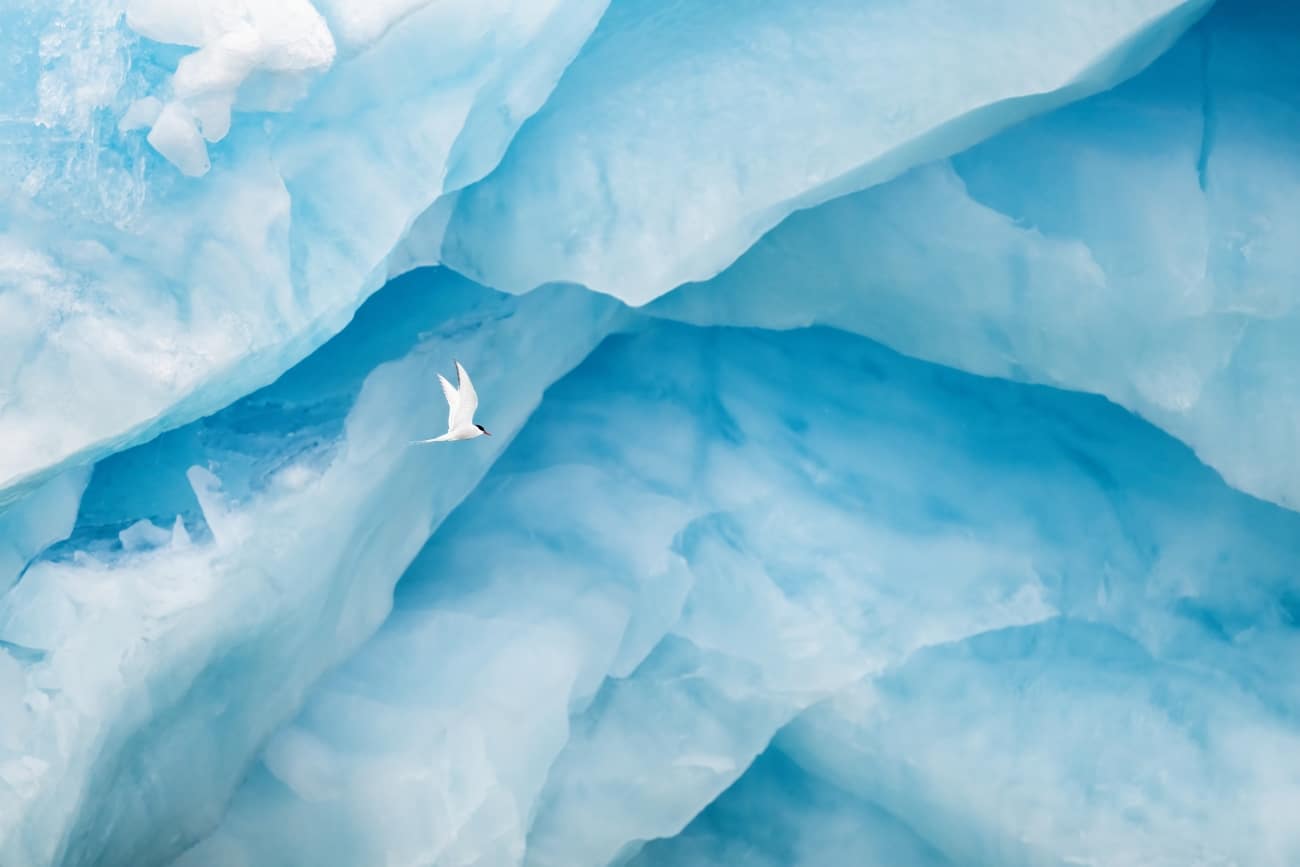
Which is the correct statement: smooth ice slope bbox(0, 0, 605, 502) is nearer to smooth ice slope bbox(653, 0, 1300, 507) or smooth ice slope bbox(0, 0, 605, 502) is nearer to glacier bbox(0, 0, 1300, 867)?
glacier bbox(0, 0, 1300, 867)

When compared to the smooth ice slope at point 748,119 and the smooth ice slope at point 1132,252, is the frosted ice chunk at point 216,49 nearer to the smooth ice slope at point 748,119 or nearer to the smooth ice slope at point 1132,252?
the smooth ice slope at point 748,119

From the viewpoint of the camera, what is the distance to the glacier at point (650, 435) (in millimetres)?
954

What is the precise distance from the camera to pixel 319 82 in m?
0.97

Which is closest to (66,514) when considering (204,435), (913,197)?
(204,435)

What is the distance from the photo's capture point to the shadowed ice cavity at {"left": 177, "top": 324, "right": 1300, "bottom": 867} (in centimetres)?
115

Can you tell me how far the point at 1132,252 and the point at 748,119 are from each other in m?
0.35

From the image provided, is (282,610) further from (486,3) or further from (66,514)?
(486,3)

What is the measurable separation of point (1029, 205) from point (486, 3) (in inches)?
19.9

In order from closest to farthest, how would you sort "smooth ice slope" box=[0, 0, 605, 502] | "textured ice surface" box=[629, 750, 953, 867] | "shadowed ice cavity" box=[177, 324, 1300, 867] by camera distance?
"smooth ice slope" box=[0, 0, 605, 502], "shadowed ice cavity" box=[177, 324, 1300, 867], "textured ice surface" box=[629, 750, 953, 867]

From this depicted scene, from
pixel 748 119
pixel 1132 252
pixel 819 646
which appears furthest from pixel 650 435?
pixel 1132 252

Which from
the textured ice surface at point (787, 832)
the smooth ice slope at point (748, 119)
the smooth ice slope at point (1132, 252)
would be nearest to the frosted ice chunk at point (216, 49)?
the smooth ice slope at point (748, 119)

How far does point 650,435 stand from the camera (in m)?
1.34

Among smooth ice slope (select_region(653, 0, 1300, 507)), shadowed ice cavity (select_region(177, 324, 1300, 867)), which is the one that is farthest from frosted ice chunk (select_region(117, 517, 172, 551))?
smooth ice slope (select_region(653, 0, 1300, 507))

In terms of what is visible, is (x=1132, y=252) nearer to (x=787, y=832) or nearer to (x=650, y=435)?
(x=650, y=435)
